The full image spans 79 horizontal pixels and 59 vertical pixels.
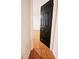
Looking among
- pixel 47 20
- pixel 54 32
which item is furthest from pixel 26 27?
pixel 54 32

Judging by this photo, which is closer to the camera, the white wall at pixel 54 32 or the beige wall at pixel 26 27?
the white wall at pixel 54 32

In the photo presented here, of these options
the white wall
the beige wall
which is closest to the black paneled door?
the white wall

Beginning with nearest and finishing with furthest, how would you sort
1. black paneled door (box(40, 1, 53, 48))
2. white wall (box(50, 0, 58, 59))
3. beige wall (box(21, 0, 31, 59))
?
white wall (box(50, 0, 58, 59)) → black paneled door (box(40, 1, 53, 48)) → beige wall (box(21, 0, 31, 59))

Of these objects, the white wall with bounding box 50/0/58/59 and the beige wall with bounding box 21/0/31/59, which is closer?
the white wall with bounding box 50/0/58/59

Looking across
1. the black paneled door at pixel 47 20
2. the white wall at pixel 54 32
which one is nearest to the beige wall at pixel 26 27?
the black paneled door at pixel 47 20

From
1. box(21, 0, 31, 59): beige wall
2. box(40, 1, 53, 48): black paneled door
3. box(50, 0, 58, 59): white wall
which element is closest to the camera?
box(50, 0, 58, 59): white wall

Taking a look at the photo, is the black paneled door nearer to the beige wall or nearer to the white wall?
the white wall

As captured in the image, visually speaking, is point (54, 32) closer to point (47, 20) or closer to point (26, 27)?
point (47, 20)

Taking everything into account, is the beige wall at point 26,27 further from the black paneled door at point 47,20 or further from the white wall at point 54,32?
the white wall at point 54,32

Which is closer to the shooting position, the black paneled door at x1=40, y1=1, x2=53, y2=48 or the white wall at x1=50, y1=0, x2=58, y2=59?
the white wall at x1=50, y1=0, x2=58, y2=59
